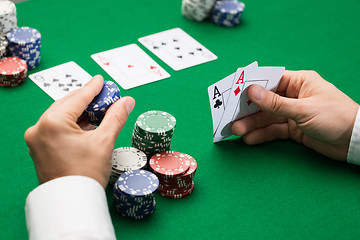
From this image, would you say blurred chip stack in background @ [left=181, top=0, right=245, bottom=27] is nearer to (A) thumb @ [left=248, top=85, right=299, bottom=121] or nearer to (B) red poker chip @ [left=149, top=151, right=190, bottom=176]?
(A) thumb @ [left=248, top=85, right=299, bottom=121]

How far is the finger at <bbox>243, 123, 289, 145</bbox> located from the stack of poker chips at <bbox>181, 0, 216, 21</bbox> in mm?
1181

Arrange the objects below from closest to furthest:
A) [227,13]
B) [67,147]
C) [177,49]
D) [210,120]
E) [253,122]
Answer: [67,147] → [253,122] → [210,120] → [177,49] → [227,13]

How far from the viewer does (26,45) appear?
2.70 metres

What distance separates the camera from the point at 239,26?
3328mm

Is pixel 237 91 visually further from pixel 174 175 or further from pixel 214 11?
pixel 214 11

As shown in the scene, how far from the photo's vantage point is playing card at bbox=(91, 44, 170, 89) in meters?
2.74

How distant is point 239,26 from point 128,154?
63.8 inches

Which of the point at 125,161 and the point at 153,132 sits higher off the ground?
the point at 153,132

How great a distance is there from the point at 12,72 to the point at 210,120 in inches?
40.0

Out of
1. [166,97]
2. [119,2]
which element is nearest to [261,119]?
[166,97]

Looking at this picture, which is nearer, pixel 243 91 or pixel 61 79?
pixel 243 91

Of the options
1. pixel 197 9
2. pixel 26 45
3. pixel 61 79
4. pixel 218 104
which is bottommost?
pixel 61 79

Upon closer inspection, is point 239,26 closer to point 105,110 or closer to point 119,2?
point 119,2

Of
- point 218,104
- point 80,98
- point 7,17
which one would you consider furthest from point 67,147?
point 7,17
